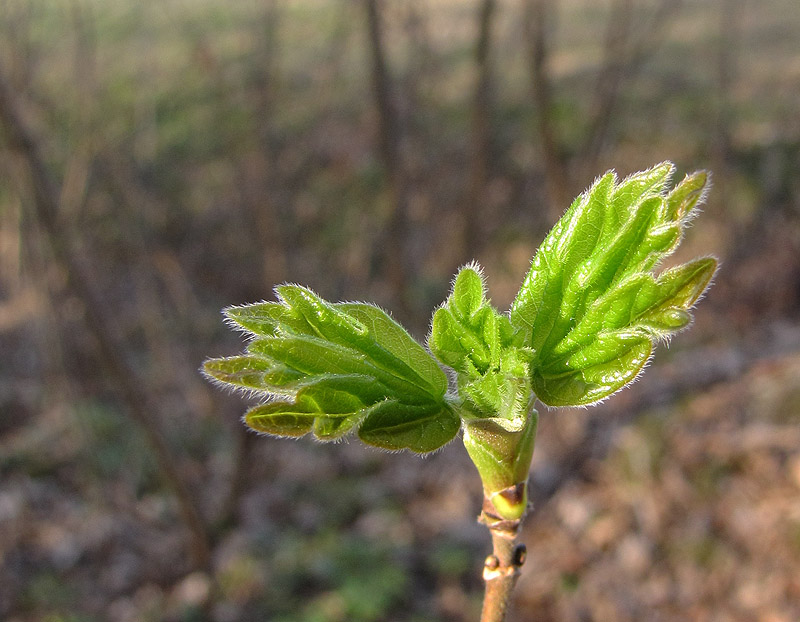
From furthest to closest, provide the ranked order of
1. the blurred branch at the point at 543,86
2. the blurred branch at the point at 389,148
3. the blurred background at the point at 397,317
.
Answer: the blurred branch at the point at 543,86
the blurred background at the point at 397,317
the blurred branch at the point at 389,148

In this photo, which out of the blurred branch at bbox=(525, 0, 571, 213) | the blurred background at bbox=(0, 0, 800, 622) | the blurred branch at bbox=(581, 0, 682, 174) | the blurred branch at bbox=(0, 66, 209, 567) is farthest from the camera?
the blurred branch at bbox=(581, 0, 682, 174)

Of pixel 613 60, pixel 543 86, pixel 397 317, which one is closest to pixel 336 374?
pixel 543 86

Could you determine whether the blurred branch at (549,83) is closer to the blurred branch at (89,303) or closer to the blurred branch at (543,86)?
the blurred branch at (543,86)

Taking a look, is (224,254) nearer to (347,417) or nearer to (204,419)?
(204,419)

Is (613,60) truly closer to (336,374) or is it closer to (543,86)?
(543,86)

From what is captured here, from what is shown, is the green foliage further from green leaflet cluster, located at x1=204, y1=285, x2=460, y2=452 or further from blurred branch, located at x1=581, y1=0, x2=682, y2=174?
blurred branch, located at x1=581, y1=0, x2=682, y2=174

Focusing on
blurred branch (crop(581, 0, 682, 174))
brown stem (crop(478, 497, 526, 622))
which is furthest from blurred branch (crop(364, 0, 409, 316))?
brown stem (crop(478, 497, 526, 622))

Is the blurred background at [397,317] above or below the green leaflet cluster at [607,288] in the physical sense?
below

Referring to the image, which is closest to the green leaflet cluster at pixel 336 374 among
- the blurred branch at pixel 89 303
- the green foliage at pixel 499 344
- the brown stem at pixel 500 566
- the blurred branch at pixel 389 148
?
the green foliage at pixel 499 344
